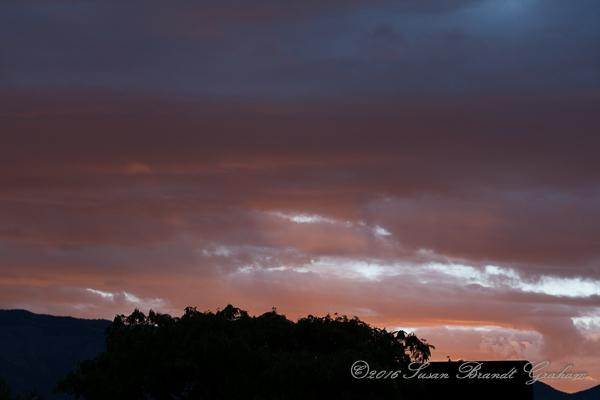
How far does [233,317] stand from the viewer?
3522cm

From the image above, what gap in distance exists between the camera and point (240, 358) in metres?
29.3

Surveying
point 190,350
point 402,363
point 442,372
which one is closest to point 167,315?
point 190,350

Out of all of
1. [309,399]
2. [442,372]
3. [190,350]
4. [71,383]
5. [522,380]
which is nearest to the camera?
[522,380]

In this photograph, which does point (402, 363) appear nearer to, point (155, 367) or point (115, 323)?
point (155, 367)

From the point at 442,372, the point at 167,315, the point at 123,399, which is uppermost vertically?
the point at 167,315

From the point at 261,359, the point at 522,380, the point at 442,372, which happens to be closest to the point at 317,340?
the point at 261,359

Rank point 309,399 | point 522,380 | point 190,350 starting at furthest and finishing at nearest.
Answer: point 190,350 → point 309,399 → point 522,380

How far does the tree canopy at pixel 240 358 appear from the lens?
27797mm

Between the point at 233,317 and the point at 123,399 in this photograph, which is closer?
the point at 123,399

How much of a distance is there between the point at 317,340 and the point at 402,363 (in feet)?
15.9

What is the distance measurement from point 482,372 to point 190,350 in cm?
1370

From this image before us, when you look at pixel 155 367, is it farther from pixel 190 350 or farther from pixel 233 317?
pixel 233 317

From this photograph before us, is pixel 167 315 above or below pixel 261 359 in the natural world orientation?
above

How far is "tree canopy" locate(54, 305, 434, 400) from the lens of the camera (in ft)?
91.2
